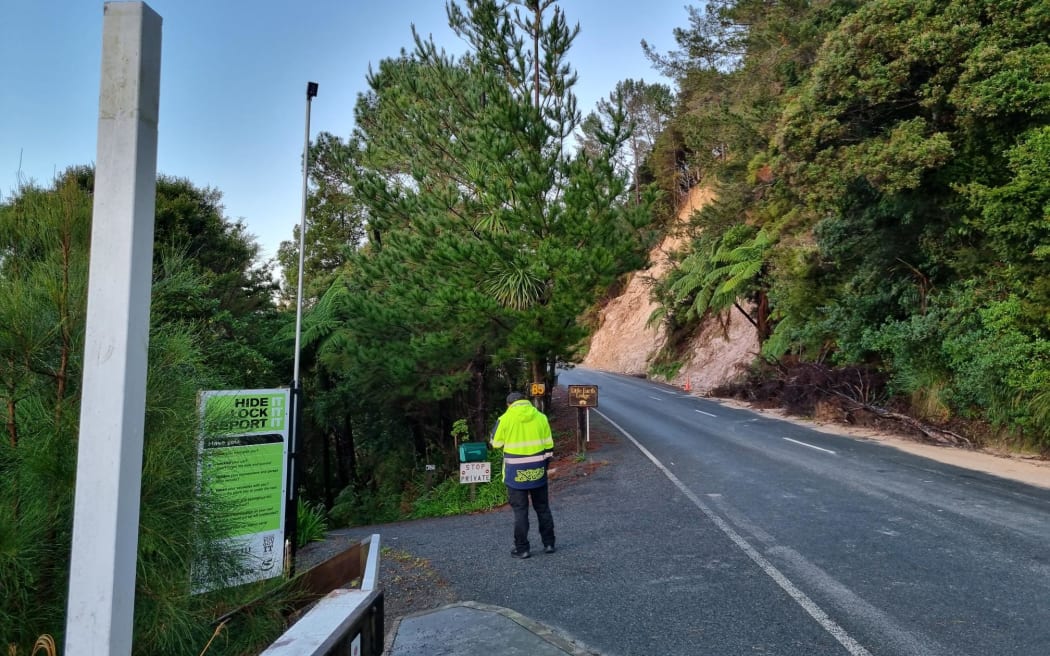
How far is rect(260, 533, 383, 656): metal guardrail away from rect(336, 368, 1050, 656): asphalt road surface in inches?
76.1

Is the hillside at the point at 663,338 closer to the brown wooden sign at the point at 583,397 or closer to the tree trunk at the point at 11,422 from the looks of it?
the brown wooden sign at the point at 583,397

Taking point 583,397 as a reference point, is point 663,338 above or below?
above

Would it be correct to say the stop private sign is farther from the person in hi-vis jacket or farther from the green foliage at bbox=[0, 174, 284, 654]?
the green foliage at bbox=[0, 174, 284, 654]

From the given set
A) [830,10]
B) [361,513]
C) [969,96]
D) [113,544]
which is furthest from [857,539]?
[830,10]

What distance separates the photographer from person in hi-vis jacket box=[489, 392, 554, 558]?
21.2 feet

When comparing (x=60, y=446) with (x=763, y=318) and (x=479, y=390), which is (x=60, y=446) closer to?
(x=479, y=390)

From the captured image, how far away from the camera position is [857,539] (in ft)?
21.5

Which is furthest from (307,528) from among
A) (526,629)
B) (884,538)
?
(884,538)

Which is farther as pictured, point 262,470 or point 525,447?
point 525,447

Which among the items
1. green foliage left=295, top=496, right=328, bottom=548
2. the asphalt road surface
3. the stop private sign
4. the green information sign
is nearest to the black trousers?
the asphalt road surface

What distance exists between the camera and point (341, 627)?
2283mm

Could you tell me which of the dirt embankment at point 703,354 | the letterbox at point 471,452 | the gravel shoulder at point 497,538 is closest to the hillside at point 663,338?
the dirt embankment at point 703,354

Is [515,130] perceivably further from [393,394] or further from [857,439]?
[857,439]

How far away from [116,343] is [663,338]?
41.3 metres
